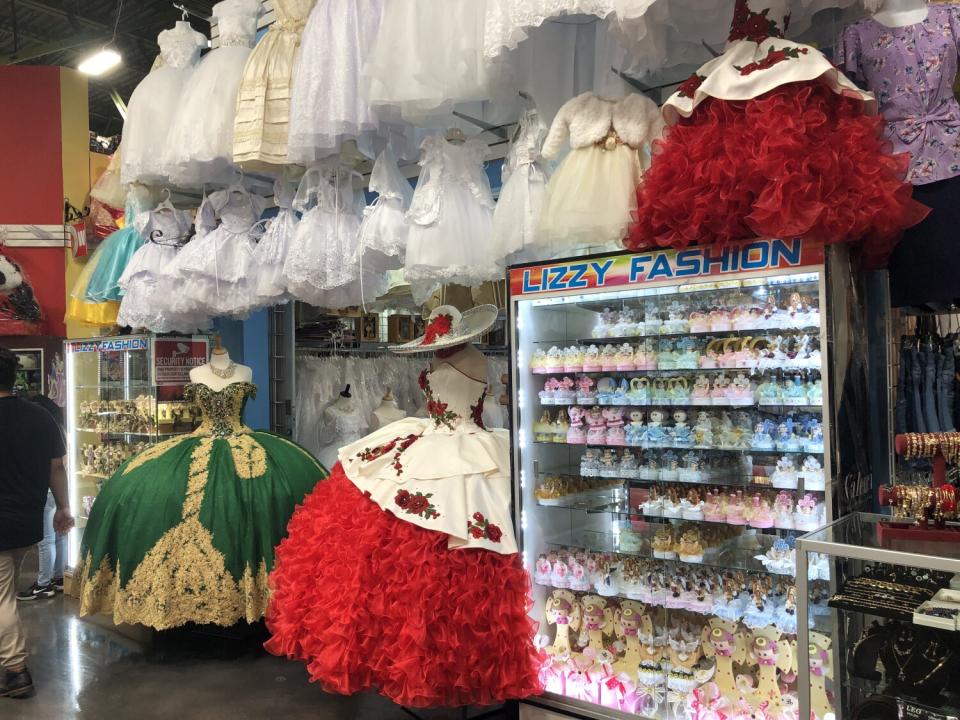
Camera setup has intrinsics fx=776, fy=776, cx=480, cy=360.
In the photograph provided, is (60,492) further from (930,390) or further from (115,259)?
(930,390)

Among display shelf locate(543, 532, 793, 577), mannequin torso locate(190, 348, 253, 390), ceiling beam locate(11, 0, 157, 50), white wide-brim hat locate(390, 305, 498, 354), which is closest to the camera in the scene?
display shelf locate(543, 532, 793, 577)

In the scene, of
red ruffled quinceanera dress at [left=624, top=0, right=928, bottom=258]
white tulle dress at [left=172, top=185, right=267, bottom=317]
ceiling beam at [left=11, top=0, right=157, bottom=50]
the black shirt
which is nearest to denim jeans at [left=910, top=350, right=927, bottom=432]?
red ruffled quinceanera dress at [left=624, top=0, right=928, bottom=258]

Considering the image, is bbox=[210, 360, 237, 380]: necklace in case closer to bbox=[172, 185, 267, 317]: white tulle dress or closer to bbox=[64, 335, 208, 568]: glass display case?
bbox=[172, 185, 267, 317]: white tulle dress

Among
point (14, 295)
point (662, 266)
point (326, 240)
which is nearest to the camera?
point (662, 266)

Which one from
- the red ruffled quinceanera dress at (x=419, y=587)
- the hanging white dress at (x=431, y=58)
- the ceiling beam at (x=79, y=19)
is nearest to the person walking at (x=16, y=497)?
the red ruffled quinceanera dress at (x=419, y=587)

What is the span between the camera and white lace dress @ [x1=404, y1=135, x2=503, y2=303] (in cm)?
373

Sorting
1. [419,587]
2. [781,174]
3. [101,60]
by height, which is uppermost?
[101,60]

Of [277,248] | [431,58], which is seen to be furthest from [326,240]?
[431,58]

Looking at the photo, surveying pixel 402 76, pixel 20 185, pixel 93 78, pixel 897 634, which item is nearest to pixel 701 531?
pixel 897 634

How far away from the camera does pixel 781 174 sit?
2.61 meters

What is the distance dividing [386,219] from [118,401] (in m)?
3.44

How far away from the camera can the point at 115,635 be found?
518cm

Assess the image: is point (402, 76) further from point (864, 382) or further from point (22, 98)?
point (22, 98)

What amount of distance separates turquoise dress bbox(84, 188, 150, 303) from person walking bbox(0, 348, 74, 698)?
5.54ft
